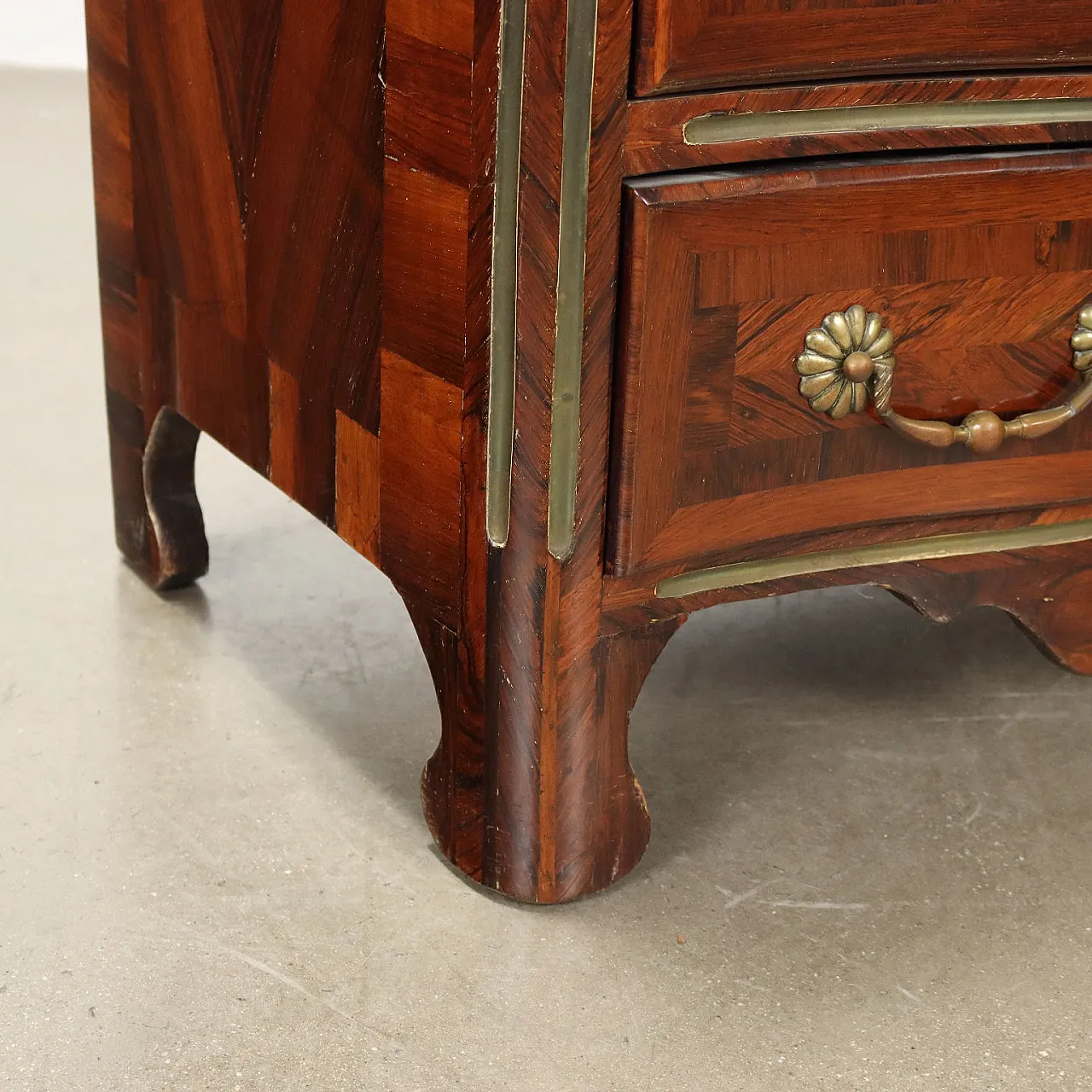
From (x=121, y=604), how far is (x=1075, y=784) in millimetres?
684

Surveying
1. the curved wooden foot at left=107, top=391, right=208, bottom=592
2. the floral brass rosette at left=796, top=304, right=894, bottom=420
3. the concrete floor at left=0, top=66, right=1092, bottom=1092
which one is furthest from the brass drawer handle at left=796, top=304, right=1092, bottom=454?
the curved wooden foot at left=107, top=391, right=208, bottom=592

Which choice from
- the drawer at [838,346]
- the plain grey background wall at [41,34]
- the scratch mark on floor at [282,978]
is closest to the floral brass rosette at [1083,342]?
the drawer at [838,346]

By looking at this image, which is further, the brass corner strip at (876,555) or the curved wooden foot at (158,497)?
the curved wooden foot at (158,497)

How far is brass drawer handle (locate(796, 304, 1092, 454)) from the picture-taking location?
845mm

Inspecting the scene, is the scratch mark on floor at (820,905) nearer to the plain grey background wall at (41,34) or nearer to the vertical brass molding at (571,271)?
the vertical brass molding at (571,271)

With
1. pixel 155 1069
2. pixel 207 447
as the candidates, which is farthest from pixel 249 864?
pixel 207 447

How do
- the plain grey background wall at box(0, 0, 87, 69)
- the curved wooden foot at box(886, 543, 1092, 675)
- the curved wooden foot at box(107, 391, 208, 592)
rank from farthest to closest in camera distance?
1. the plain grey background wall at box(0, 0, 87, 69)
2. the curved wooden foot at box(107, 391, 208, 592)
3. the curved wooden foot at box(886, 543, 1092, 675)

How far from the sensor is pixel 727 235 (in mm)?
803

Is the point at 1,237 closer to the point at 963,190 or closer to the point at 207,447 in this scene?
the point at 207,447

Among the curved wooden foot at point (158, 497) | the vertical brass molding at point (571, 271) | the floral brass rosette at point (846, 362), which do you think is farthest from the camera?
the curved wooden foot at point (158, 497)

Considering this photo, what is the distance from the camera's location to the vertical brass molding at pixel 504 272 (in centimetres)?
74

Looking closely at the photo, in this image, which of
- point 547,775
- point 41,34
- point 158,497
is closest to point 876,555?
point 547,775

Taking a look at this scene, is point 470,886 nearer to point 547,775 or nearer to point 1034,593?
point 547,775

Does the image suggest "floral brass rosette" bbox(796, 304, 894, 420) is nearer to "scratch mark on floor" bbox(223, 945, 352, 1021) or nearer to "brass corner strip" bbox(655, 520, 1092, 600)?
"brass corner strip" bbox(655, 520, 1092, 600)
